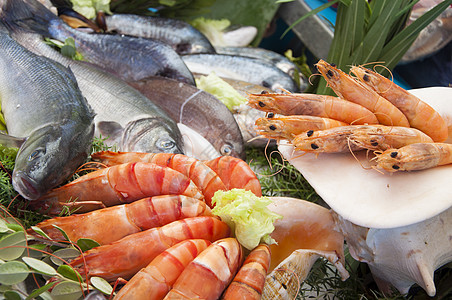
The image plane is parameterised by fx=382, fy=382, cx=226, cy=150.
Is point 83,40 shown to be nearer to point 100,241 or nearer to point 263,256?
point 100,241

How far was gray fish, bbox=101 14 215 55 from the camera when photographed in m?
2.69

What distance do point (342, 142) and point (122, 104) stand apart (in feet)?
3.41

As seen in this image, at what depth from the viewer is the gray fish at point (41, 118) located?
3.49 ft

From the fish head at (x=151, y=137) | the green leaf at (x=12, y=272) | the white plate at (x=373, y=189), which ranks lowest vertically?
the fish head at (x=151, y=137)

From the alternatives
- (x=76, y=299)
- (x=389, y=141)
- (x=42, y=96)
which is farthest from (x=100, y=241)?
(x=389, y=141)

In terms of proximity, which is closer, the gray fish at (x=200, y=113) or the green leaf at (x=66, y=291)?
the green leaf at (x=66, y=291)

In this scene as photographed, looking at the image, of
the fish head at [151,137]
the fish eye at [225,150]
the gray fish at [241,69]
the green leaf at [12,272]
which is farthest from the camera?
the gray fish at [241,69]

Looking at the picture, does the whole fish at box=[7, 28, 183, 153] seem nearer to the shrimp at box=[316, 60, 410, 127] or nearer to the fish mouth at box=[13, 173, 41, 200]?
the fish mouth at box=[13, 173, 41, 200]

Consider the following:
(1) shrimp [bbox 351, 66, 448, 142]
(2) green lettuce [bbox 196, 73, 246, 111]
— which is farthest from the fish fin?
(2) green lettuce [bbox 196, 73, 246, 111]

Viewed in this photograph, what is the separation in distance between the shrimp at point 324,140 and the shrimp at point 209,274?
319mm

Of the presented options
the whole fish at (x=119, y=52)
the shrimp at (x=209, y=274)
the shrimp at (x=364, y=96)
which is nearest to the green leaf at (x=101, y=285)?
the shrimp at (x=209, y=274)

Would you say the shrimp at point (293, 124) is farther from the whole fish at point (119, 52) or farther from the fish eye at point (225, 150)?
the whole fish at point (119, 52)

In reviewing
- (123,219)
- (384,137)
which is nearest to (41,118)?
(123,219)

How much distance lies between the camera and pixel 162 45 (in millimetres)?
2197
